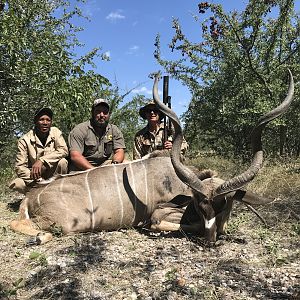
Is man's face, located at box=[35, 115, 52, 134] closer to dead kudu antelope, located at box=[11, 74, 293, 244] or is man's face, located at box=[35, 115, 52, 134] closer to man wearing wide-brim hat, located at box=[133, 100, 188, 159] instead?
dead kudu antelope, located at box=[11, 74, 293, 244]

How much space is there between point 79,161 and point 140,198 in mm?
917

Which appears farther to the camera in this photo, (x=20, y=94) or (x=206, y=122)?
(x=206, y=122)

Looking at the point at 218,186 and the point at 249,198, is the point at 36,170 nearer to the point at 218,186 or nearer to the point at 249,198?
the point at 218,186

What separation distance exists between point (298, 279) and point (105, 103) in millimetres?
2954

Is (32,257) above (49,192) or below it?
below

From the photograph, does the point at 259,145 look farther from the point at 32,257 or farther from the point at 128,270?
the point at 32,257

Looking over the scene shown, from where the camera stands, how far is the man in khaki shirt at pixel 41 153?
13.9 feet

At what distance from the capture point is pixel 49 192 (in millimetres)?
3500

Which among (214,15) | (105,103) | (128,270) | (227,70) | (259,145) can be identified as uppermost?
(214,15)

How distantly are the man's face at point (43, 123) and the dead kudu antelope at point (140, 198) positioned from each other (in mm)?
1005

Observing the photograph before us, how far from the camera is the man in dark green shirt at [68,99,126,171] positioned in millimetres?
4234

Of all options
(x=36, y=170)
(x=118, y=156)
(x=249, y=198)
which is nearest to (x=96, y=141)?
(x=118, y=156)

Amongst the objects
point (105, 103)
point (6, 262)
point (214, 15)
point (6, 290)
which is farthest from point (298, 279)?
point (214, 15)

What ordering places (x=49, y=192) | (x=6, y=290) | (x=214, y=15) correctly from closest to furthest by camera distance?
(x=6, y=290) < (x=49, y=192) < (x=214, y=15)
